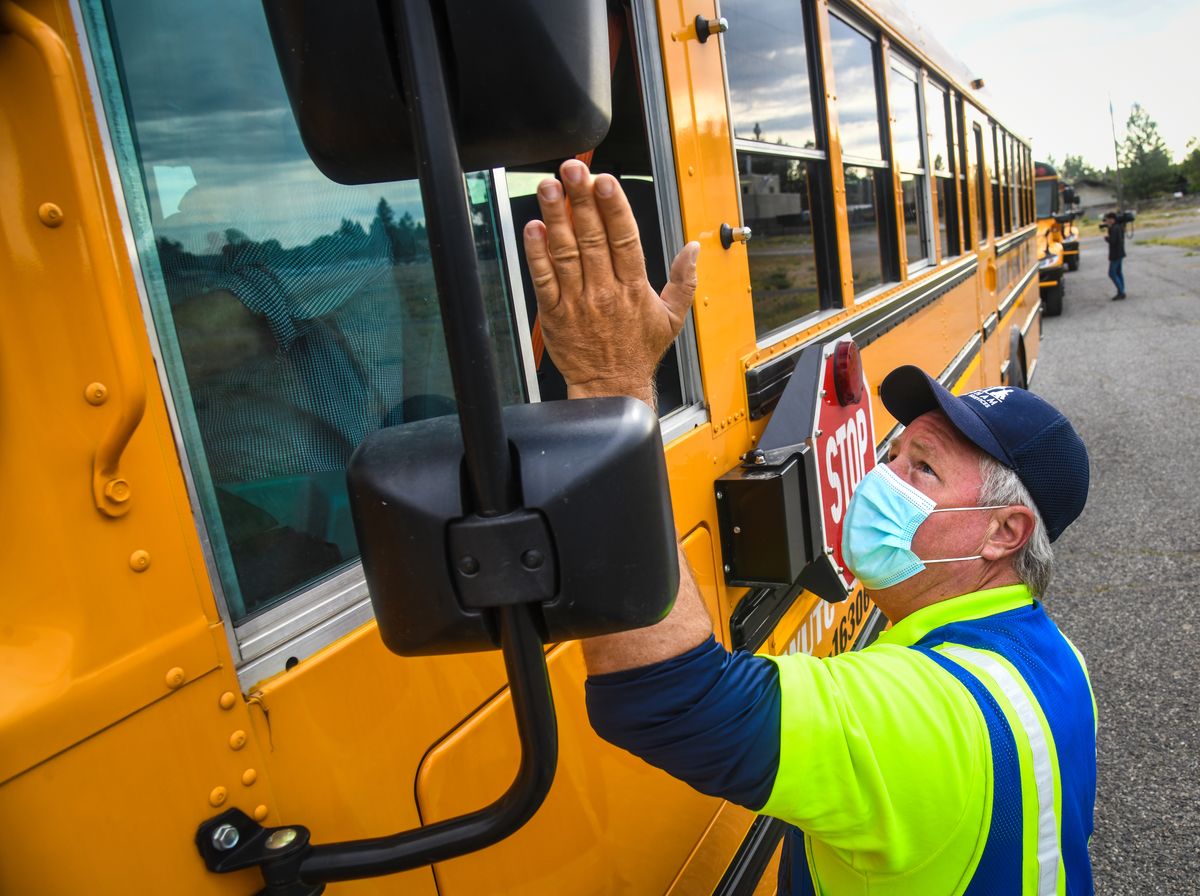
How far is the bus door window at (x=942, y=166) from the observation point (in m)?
4.04

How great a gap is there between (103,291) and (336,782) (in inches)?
21.8

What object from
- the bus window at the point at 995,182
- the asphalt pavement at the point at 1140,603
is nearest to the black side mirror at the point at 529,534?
the asphalt pavement at the point at 1140,603

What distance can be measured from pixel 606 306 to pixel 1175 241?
38.8 meters

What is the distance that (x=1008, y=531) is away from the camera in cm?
144

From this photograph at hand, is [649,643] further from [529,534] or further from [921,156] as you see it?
[921,156]

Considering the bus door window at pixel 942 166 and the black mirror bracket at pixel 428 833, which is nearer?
the black mirror bracket at pixel 428 833

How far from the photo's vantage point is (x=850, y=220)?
2793 millimetres

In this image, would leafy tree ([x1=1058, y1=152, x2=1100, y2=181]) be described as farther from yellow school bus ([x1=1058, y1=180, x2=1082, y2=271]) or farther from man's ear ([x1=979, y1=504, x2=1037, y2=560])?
man's ear ([x1=979, y1=504, x2=1037, y2=560])

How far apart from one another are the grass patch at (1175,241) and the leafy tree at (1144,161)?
45.5m

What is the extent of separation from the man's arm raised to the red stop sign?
94cm

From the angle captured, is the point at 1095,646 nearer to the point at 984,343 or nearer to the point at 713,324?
the point at 984,343

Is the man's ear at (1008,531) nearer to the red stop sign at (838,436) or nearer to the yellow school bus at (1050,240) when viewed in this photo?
the red stop sign at (838,436)

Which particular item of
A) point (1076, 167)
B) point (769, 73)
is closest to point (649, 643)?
point (769, 73)

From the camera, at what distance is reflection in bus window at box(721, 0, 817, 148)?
205 cm
